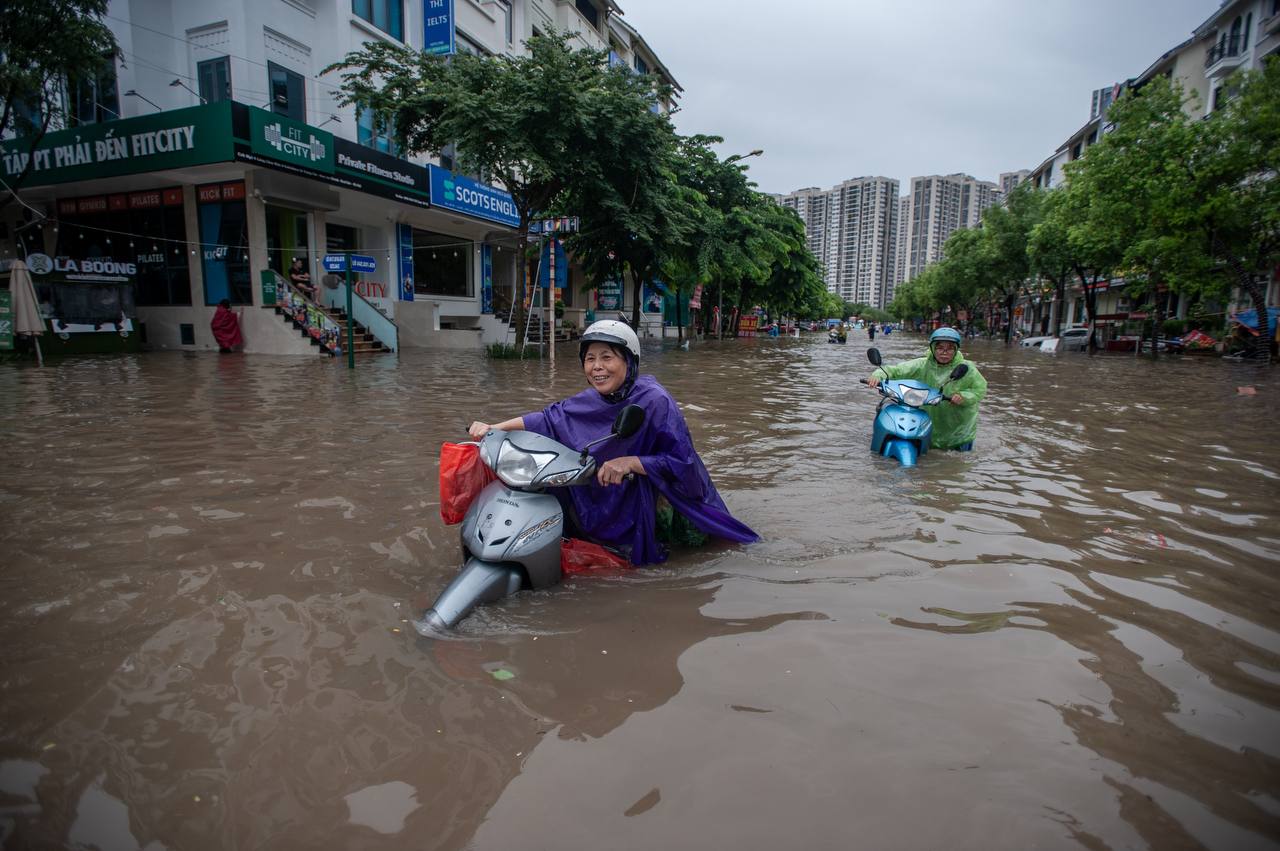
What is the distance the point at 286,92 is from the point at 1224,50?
41877 mm

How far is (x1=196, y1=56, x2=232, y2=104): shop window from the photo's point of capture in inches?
659

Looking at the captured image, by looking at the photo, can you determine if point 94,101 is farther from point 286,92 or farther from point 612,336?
point 612,336

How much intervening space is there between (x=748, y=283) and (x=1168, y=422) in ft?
96.1

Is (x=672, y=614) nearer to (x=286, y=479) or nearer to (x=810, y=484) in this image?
(x=810, y=484)

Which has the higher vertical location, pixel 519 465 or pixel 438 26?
pixel 438 26

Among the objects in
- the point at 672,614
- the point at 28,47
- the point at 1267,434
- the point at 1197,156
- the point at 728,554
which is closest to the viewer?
the point at 672,614

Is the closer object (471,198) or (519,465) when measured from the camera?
(519,465)

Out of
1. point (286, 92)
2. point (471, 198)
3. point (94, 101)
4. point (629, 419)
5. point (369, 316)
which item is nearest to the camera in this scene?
point (629, 419)


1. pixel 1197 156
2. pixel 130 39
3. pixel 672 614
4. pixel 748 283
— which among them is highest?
pixel 130 39

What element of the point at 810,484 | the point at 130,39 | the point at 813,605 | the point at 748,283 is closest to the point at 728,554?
the point at 813,605

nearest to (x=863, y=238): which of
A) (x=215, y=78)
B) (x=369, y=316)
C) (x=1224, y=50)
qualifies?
(x=1224, y=50)

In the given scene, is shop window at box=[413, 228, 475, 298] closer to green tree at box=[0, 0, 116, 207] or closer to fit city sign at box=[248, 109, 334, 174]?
fit city sign at box=[248, 109, 334, 174]

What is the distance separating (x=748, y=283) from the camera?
1455 inches

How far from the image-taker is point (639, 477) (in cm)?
329
